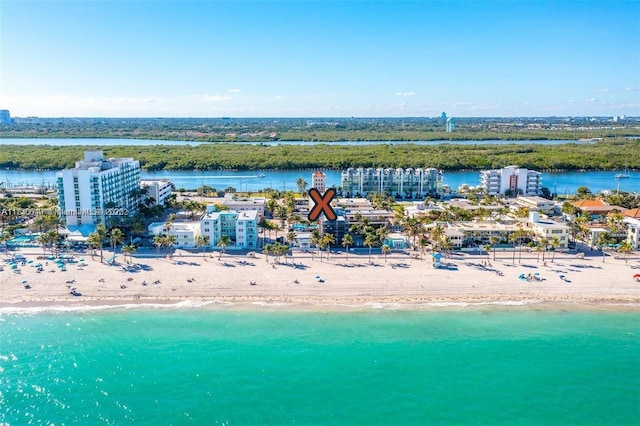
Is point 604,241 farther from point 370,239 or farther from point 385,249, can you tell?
point 370,239

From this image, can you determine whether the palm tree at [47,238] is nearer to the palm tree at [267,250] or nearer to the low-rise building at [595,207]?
the palm tree at [267,250]

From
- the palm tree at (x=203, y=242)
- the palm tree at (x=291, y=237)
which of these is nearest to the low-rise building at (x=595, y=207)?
the palm tree at (x=291, y=237)

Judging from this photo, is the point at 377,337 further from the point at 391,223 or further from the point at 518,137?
the point at 518,137

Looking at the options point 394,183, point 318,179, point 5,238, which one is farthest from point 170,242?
point 394,183

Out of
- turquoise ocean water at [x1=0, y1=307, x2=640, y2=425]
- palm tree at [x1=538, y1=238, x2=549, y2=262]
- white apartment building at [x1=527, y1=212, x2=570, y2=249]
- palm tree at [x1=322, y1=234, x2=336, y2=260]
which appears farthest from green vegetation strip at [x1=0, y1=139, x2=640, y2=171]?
turquoise ocean water at [x1=0, y1=307, x2=640, y2=425]

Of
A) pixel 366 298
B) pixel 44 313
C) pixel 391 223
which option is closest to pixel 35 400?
pixel 44 313

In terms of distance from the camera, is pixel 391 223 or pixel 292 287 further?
pixel 391 223
